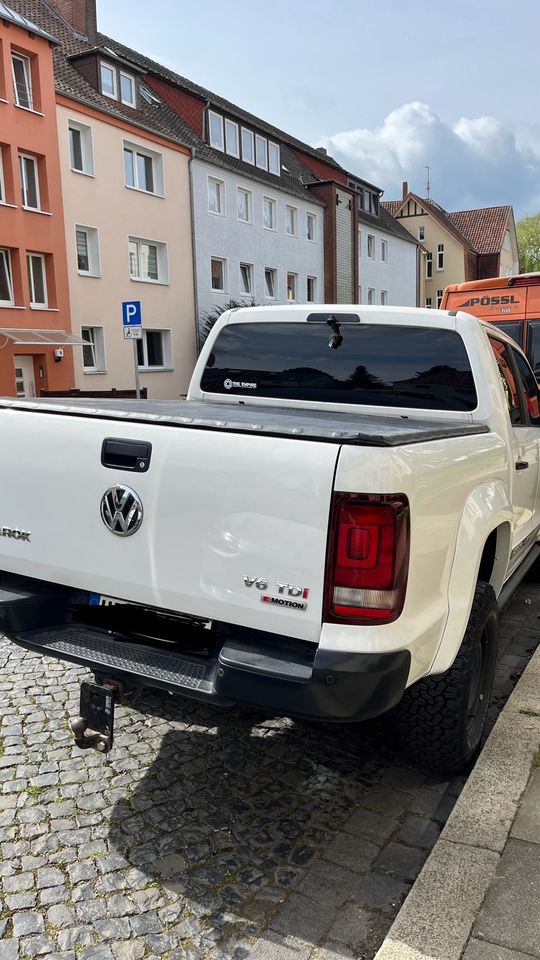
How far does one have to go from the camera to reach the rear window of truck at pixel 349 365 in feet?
12.8

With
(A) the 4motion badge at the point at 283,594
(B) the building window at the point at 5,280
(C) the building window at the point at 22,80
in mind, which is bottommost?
(A) the 4motion badge at the point at 283,594

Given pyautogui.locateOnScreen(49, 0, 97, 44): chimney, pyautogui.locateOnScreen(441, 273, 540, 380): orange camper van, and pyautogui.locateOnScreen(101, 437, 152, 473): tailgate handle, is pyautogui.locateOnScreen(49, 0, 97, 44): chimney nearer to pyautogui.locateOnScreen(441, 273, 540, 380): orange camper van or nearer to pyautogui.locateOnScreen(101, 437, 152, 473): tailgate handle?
pyautogui.locateOnScreen(441, 273, 540, 380): orange camper van

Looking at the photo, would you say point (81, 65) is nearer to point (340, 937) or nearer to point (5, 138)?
point (5, 138)

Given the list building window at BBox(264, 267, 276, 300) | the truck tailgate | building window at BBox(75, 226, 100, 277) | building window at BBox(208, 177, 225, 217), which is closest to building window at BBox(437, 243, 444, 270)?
building window at BBox(264, 267, 276, 300)

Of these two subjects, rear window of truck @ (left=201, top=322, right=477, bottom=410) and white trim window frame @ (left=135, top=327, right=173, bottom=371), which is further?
white trim window frame @ (left=135, top=327, right=173, bottom=371)

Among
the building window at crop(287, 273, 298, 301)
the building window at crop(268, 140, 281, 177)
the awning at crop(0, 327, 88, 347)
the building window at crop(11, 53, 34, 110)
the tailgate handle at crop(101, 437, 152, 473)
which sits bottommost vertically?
the tailgate handle at crop(101, 437, 152, 473)

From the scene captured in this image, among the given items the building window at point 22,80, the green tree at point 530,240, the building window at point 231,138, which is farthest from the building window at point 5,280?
the green tree at point 530,240

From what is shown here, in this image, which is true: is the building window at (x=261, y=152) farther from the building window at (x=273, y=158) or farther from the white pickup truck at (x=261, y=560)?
the white pickup truck at (x=261, y=560)

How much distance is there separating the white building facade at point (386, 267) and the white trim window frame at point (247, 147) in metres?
9.83

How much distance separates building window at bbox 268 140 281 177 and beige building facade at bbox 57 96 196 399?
7.50 meters

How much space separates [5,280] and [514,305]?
1427 centimetres

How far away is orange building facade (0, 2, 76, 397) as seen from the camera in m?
20.2

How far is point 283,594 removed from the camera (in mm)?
2404

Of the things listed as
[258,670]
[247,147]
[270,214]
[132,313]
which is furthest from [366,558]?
[247,147]
